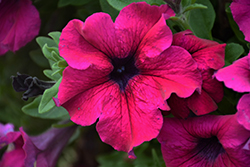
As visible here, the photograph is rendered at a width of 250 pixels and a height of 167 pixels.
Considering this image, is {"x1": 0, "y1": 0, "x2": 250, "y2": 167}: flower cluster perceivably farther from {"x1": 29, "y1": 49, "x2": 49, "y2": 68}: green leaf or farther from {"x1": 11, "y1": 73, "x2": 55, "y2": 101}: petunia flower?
{"x1": 29, "y1": 49, "x2": 49, "y2": 68}: green leaf

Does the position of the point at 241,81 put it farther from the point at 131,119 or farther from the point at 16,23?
the point at 16,23

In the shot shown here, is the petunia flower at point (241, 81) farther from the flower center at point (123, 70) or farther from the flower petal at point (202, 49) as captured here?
the flower center at point (123, 70)

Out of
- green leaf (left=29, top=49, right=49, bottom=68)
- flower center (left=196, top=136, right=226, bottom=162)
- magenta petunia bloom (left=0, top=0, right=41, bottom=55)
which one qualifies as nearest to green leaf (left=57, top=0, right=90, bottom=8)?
magenta petunia bloom (left=0, top=0, right=41, bottom=55)

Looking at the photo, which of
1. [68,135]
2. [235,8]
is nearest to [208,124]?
[235,8]

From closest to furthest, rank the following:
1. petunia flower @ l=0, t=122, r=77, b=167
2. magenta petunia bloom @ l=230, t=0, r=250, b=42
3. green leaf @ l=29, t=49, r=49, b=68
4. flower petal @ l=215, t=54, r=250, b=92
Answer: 1. flower petal @ l=215, t=54, r=250, b=92
2. magenta petunia bloom @ l=230, t=0, r=250, b=42
3. petunia flower @ l=0, t=122, r=77, b=167
4. green leaf @ l=29, t=49, r=49, b=68

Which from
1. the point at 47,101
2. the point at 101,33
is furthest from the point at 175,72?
the point at 47,101

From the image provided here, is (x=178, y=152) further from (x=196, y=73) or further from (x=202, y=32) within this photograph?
→ (x=202, y=32)
